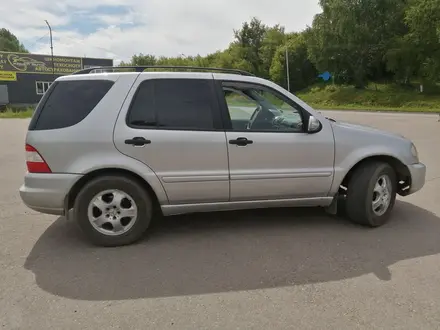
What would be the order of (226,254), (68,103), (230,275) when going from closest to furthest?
(230,275) < (226,254) < (68,103)

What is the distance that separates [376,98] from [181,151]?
3653cm

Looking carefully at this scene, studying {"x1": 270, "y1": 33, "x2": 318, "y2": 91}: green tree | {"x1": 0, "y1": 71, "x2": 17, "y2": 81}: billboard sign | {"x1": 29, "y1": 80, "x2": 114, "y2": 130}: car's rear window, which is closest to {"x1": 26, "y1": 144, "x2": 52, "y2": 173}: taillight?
{"x1": 29, "y1": 80, "x2": 114, "y2": 130}: car's rear window

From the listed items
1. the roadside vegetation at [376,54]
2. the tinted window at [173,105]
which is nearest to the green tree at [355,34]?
the roadside vegetation at [376,54]

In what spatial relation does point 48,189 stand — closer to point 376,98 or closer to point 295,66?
point 376,98

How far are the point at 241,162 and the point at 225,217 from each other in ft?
3.31

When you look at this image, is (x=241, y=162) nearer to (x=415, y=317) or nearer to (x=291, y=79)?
(x=415, y=317)

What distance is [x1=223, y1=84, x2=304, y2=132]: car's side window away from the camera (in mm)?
4004

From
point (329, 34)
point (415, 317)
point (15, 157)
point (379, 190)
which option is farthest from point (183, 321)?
point (329, 34)

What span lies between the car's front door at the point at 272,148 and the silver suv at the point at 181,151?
1 cm

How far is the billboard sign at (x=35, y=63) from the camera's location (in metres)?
39.5

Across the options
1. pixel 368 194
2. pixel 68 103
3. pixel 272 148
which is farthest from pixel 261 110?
pixel 68 103

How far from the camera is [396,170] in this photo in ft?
14.7

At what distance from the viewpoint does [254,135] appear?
154 inches

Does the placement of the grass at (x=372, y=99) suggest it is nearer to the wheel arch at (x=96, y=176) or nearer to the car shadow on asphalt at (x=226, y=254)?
the car shadow on asphalt at (x=226, y=254)
